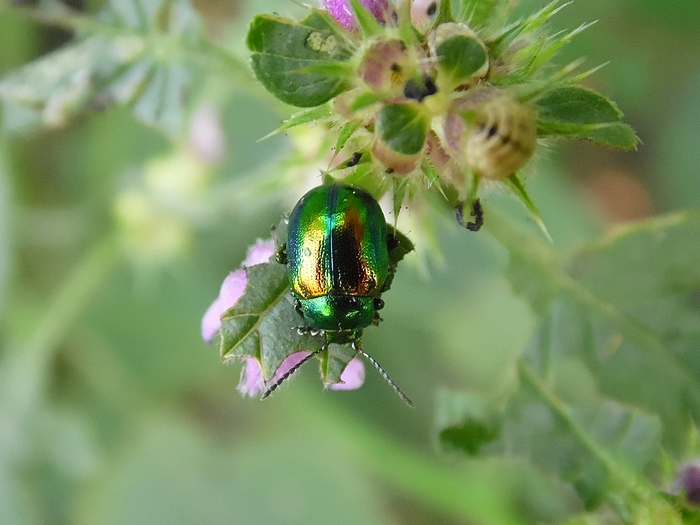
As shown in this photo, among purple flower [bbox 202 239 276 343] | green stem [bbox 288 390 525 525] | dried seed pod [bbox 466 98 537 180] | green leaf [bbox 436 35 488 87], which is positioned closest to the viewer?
dried seed pod [bbox 466 98 537 180]

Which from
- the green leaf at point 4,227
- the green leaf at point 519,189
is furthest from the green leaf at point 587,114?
the green leaf at point 4,227

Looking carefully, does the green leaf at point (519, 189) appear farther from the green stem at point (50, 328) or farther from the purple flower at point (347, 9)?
the green stem at point (50, 328)

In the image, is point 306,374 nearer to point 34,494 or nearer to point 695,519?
point 34,494

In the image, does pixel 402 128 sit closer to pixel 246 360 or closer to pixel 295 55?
pixel 295 55

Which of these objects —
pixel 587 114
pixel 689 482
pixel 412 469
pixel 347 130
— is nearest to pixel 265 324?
pixel 347 130

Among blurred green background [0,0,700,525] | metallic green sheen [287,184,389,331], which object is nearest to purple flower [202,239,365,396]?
metallic green sheen [287,184,389,331]

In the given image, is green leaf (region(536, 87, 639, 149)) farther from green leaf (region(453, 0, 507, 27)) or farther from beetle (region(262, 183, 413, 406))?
beetle (region(262, 183, 413, 406))
